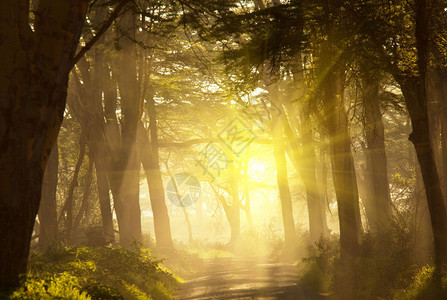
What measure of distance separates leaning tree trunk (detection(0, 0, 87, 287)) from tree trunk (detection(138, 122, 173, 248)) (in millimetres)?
16568

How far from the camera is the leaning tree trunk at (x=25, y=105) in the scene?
6246 millimetres

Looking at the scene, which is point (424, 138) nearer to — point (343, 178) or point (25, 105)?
point (343, 178)

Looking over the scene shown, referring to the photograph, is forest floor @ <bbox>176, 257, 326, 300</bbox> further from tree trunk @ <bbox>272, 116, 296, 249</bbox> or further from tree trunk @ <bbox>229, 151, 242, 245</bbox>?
tree trunk @ <bbox>229, 151, 242, 245</bbox>

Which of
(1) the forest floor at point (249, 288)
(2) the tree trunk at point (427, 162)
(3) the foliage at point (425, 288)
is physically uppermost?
(2) the tree trunk at point (427, 162)

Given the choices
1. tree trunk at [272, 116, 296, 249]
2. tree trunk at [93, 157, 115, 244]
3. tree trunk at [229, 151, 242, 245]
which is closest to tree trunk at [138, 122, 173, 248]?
tree trunk at [93, 157, 115, 244]

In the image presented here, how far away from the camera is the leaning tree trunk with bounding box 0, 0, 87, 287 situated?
6246mm

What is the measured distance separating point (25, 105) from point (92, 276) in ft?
15.8

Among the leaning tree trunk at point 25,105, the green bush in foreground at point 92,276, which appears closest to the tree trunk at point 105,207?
the green bush in foreground at point 92,276

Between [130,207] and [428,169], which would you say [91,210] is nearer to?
[130,207]

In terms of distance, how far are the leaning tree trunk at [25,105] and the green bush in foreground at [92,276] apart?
62 cm

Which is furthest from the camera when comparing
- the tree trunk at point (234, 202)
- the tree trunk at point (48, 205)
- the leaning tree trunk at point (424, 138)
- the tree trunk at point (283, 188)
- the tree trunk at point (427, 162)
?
the tree trunk at point (234, 202)

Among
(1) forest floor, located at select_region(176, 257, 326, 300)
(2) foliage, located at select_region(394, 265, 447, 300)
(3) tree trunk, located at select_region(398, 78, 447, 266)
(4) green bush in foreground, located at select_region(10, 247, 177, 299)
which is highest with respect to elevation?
(3) tree trunk, located at select_region(398, 78, 447, 266)

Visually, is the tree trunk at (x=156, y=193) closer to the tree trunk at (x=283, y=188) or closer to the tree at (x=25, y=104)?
the tree trunk at (x=283, y=188)

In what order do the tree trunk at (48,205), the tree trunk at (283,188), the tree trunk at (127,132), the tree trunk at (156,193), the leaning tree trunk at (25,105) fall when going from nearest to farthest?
the leaning tree trunk at (25,105) → the tree trunk at (127,132) → the tree trunk at (48,205) → the tree trunk at (156,193) → the tree trunk at (283,188)
